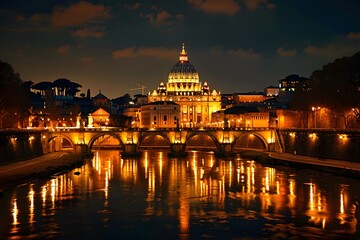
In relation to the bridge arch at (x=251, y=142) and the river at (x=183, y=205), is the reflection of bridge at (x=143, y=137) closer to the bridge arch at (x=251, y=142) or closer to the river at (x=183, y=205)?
the bridge arch at (x=251, y=142)

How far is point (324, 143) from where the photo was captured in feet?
269

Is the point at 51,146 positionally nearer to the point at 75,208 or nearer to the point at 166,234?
the point at 75,208

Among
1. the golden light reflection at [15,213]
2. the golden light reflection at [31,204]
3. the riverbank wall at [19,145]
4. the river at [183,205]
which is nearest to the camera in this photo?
the river at [183,205]

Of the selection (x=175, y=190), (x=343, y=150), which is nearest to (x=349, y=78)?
(x=343, y=150)

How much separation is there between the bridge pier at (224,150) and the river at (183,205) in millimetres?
23978

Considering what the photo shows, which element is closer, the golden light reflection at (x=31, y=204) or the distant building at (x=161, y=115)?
the golden light reflection at (x=31, y=204)

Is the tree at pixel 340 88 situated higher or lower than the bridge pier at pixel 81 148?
higher

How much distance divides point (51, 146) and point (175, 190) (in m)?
47.4

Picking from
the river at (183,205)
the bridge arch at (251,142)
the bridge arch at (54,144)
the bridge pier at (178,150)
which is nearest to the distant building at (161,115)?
the bridge arch at (251,142)

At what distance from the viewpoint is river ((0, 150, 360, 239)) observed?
43094 millimetres

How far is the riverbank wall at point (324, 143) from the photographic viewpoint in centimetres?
7394

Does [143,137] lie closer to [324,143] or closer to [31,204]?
[324,143]

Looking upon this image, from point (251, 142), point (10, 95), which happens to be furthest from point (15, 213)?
point (251, 142)

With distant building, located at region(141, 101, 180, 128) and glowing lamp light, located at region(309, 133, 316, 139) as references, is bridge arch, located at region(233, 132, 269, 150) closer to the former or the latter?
glowing lamp light, located at region(309, 133, 316, 139)
